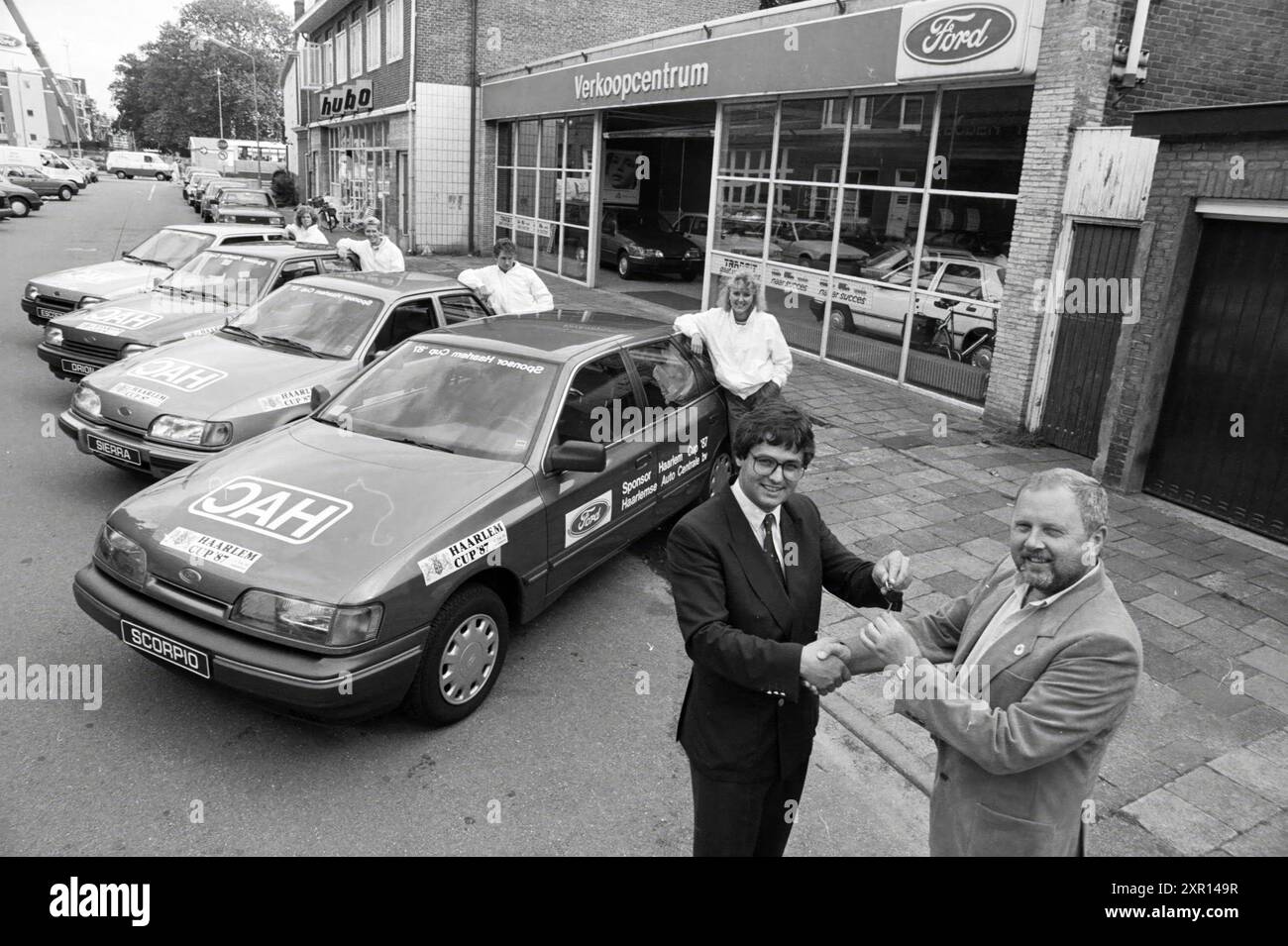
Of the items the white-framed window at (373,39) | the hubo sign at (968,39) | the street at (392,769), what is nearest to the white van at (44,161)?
the white-framed window at (373,39)

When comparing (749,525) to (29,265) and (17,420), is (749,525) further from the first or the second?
(29,265)

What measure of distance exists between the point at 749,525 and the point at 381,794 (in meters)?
2.18

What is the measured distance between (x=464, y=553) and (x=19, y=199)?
37568mm

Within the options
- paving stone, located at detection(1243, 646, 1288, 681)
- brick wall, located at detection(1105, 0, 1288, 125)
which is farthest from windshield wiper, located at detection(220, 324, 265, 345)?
brick wall, located at detection(1105, 0, 1288, 125)

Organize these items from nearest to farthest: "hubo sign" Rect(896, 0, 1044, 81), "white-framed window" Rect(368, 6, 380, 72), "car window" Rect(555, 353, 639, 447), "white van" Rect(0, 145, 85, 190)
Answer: "car window" Rect(555, 353, 639, 447) → "hubo sign" Rect(896, 0, 1044, 81) → "white-framed window" Rect(368, 6, 380, 72) → "white van" Rect(0, 145, 85, 190)

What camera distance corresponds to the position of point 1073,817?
2211mm

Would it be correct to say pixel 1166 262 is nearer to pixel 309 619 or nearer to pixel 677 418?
pixel 677 418

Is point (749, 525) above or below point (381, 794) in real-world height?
above

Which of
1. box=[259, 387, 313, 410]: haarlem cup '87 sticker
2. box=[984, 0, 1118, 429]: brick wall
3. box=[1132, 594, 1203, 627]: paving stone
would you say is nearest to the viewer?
box=[1132, 594, 1203, 627]: paving stone

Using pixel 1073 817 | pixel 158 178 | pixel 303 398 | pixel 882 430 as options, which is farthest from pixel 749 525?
pixel 158 178

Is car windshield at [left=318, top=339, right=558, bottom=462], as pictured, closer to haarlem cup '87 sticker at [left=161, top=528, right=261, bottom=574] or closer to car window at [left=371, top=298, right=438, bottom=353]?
haarlem cup '87 sticker at [left=161, top=528, right=261, bottom=574]

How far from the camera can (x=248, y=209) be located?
2117 centimetres

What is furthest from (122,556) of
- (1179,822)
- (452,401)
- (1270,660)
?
(1270,660)

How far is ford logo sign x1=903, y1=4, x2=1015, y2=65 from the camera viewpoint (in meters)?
9.13
